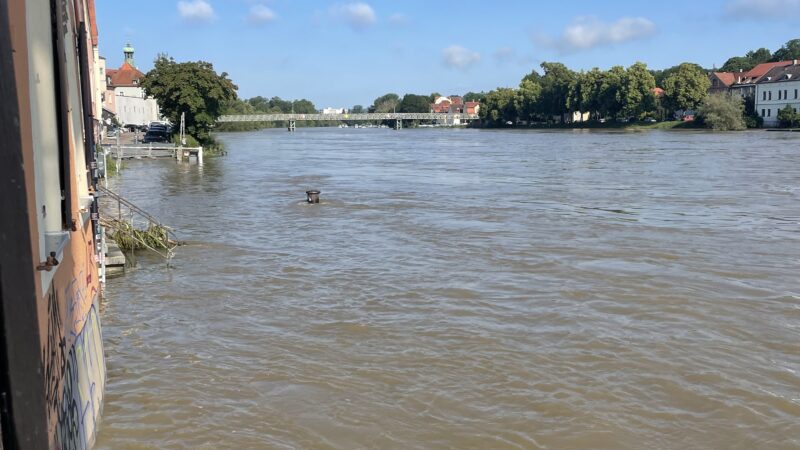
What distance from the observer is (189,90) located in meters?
46.7

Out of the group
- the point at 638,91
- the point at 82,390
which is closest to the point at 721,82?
the point at 638,91

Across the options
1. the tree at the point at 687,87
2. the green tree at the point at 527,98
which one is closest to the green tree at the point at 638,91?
the tree at the point at 687,87

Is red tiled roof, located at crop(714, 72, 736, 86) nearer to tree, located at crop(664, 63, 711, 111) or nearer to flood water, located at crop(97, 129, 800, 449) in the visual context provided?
tree, located at crop(664, 63, 711, 111)

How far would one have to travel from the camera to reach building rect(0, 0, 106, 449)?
257 cm

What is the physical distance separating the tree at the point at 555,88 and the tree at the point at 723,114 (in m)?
37.2

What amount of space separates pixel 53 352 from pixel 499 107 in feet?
494

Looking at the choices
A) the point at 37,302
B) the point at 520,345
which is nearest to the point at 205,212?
the point at 520,345

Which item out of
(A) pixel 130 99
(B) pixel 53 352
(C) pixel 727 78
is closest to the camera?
(B) pixel 53 352

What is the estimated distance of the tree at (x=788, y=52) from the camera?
14377 centimetres

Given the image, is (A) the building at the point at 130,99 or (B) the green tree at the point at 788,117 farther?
(A) the building at the point at 130,99

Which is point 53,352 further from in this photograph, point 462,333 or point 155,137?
point 155,137

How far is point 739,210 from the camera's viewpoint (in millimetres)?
20469

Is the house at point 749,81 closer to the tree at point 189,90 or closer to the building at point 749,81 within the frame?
the building at point 749,81

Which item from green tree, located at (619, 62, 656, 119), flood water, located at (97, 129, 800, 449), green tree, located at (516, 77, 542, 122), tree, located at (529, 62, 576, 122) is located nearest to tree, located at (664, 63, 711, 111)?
green tree, located at (619, 62, 656, 119)
